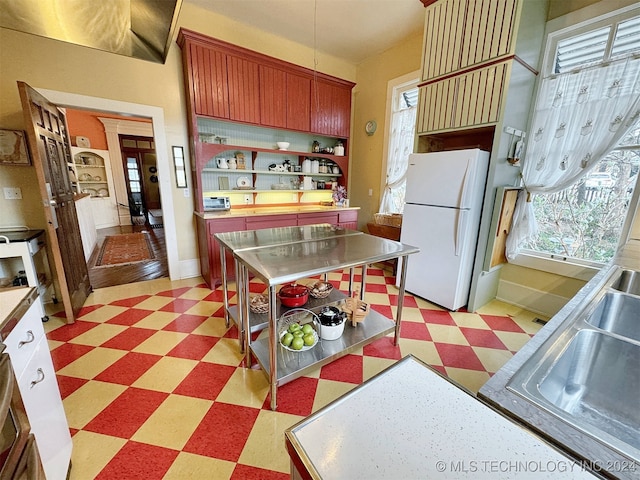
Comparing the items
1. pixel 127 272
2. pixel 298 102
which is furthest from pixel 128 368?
pixel 298 102

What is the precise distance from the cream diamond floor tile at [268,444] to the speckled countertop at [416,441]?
951mm

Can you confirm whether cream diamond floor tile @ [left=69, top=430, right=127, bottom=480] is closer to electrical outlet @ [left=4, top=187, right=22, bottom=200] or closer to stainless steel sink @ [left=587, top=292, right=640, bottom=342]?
electrical outlet @ [left=4, top=187, right=22, bottom=200]

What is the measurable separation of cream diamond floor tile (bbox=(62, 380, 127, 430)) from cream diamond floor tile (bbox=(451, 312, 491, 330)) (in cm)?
272

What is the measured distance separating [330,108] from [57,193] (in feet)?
10.9

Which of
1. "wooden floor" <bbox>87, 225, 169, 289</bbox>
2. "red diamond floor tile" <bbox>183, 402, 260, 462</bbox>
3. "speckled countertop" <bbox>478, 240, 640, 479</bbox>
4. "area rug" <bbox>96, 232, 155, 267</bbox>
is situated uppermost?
"speckled countertop" <bbox>478, 240, 640, 479</bbox>

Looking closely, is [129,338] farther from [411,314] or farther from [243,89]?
[243,89]

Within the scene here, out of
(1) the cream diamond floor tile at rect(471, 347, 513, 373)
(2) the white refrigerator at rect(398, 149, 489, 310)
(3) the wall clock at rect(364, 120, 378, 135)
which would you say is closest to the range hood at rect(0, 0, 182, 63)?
(2) the white refrigerator at rect(398, 149, 489, 310)

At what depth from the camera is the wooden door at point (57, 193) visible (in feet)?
6.35

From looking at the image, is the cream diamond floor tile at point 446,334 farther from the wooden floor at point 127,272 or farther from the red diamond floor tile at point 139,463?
the wooden floor at point 127,272

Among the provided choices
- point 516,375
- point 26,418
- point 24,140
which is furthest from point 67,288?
point 516,375

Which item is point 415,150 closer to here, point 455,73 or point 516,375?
point 455,73

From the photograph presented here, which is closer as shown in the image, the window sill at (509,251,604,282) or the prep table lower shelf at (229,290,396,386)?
the prep table lower shelf at (229,290,396,386)

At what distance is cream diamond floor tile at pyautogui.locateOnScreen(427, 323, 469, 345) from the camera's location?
2.15 metres

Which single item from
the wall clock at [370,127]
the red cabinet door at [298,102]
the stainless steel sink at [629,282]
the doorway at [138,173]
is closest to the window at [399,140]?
the wall clock at [370,127]
